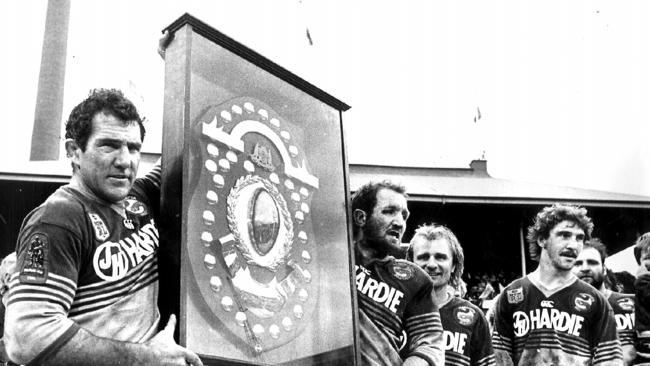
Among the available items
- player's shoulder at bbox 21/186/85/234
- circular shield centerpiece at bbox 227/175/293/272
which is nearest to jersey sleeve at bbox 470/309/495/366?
circular shield centerpiece at bbox 227/175/293/272

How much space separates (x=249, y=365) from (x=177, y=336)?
0.73ft

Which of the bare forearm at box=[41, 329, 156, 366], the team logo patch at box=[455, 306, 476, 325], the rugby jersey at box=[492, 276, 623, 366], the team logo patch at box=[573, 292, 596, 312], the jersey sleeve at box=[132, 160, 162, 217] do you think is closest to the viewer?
the bare forearm at box=[41, 329, 156, 366]

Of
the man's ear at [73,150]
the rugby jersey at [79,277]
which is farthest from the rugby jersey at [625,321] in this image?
the man's ear at [73,150]

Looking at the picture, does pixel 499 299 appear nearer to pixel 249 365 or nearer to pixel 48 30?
pixel 249 365

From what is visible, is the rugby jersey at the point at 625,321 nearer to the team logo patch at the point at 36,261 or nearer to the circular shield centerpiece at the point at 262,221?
the circular shield centerpiece at the point at 262,221

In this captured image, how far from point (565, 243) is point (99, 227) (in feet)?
12.5

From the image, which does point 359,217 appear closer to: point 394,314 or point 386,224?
point 386,224

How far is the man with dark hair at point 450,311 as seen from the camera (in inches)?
Result: 198

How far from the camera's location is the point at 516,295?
5.12 meters

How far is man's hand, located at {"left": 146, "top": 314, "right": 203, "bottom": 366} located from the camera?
1931mm

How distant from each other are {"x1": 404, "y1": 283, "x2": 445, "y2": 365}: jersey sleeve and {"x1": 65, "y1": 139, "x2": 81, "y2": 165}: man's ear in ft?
5.22

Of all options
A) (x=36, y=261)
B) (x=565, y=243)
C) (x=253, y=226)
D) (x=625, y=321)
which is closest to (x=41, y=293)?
(x=36, y=261)

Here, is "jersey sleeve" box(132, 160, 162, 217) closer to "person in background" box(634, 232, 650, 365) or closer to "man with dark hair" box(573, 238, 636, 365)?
"man with dark hair" box(573, 238, 636, 365)

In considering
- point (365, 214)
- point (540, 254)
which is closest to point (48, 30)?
point (540, 254)
